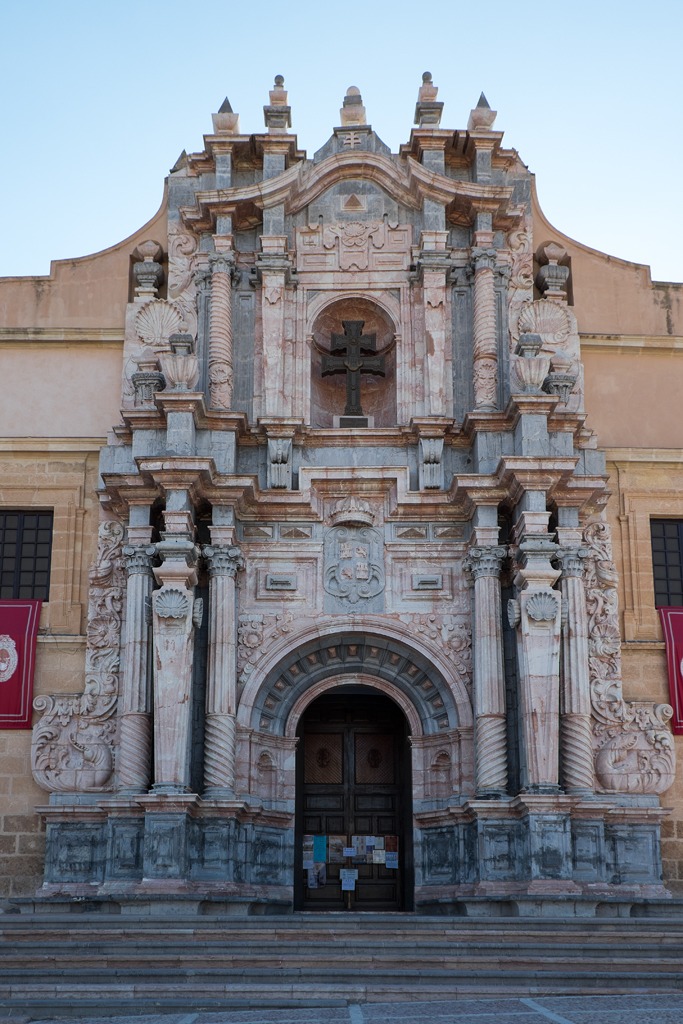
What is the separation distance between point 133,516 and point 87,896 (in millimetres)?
5668

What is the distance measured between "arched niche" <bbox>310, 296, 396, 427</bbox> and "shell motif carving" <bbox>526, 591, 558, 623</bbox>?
450cm

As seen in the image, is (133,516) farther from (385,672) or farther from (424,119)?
(424,119)

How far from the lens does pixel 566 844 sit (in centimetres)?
1931

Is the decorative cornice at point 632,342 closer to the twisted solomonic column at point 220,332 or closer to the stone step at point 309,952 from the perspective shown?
the twisted solomonic column at point 220,332

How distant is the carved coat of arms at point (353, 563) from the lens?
21766mm

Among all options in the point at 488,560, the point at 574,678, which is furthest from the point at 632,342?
the point at 574,678

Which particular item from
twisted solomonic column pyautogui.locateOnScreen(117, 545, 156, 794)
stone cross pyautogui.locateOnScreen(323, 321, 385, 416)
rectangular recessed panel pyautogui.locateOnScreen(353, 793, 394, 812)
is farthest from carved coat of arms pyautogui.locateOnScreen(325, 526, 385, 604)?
rectangular recessed panel pyautogui.locateOnScreen(353, 793, 394, 812)

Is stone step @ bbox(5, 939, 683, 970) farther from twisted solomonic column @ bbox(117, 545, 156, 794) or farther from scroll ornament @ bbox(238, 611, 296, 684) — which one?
scroll ornament @ bbox(238, 611, 296, 684)

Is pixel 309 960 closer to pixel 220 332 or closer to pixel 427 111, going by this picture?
pixel 220 332

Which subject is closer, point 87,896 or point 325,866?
point 87,896

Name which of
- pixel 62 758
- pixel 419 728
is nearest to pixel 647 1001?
pixel 419 728

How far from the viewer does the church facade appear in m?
20.3

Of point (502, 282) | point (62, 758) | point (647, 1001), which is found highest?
point (502, 282)

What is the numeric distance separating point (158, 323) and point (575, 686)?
9.05 metres
